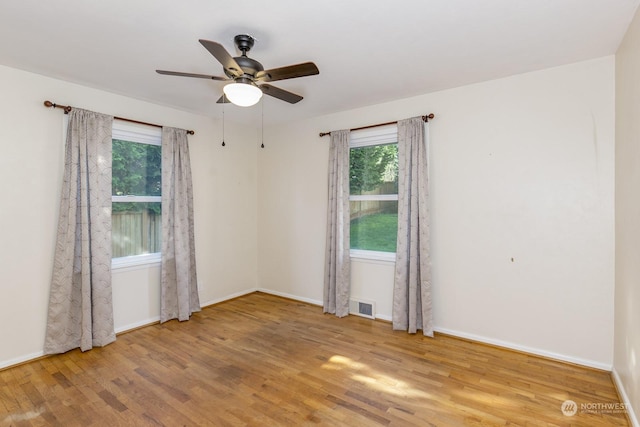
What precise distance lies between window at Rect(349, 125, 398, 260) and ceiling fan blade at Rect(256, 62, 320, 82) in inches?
69.9

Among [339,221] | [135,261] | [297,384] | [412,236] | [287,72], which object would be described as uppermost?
[287,72]

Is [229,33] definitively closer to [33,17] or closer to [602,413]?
[33,17]

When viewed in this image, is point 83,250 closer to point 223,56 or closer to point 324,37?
point 223,56

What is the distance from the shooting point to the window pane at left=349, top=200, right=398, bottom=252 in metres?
3.77

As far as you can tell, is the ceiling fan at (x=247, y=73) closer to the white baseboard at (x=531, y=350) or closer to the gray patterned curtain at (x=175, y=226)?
the gray patterned curtain at (x=175, y=226)

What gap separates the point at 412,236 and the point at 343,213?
0.93 metres

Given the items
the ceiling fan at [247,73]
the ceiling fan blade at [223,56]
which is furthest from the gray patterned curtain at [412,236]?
the ceiling fan blade at [223,56]

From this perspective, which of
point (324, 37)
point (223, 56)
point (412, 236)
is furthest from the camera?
point (412, 236)

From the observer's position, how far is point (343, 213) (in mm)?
3920

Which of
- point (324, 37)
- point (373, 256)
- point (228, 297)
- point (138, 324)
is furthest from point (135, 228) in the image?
point (324, 37)

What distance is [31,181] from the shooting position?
2.80 m

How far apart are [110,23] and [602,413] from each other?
410cm

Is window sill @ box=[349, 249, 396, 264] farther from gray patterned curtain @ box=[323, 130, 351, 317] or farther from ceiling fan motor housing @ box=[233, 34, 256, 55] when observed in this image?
ceiling fan motor housing @ box=[233, 34, 256, 55]

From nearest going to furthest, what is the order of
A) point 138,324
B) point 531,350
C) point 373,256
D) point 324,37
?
point 324,37, point 531,350, point 138,324, point 373,256
